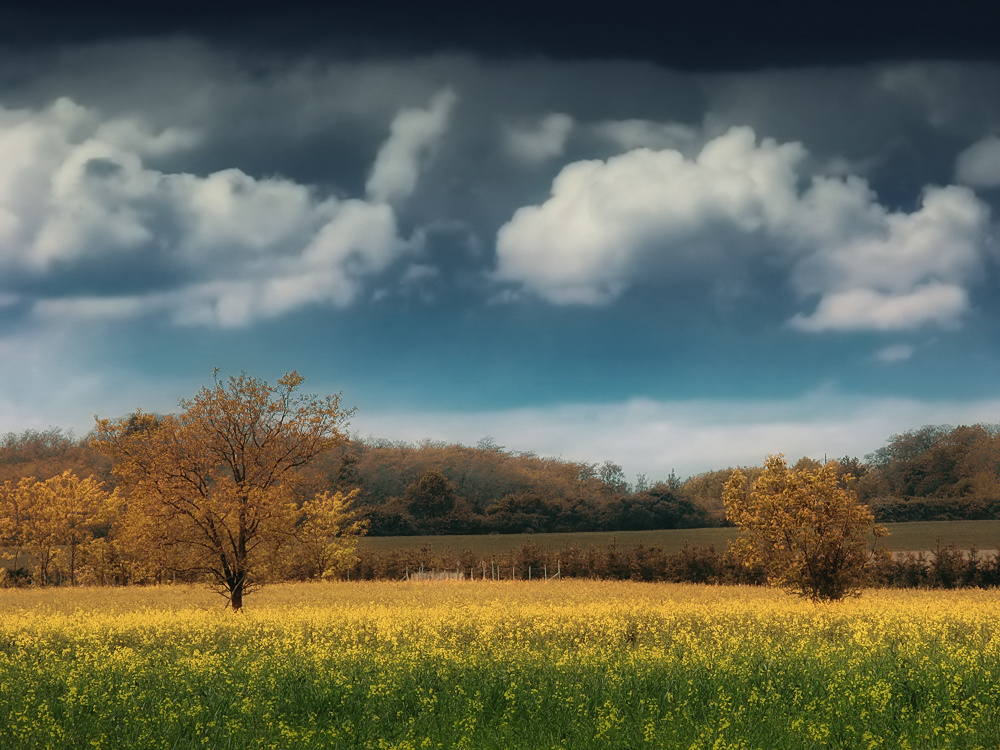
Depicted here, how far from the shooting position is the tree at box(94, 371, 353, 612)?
22.0m

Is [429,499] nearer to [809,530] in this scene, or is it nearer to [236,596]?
[236,596]

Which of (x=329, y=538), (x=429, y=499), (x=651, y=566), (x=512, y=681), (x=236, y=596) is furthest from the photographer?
(x=429, y=499)

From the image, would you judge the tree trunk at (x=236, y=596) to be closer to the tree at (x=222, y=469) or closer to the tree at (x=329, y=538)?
the tree at (x=222, y=469)

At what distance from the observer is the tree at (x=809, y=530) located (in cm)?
2383

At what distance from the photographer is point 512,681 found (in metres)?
10.8

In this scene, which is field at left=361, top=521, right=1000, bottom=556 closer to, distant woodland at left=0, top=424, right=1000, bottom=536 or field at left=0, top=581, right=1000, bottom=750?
distant woodland at left=0, top=424, right=1000, bottom=536

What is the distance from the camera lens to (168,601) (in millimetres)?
29188

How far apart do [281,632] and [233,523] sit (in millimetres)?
7156

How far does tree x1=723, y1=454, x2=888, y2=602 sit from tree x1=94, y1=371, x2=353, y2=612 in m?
13.8

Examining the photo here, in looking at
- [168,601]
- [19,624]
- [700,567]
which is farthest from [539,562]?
[19,624]

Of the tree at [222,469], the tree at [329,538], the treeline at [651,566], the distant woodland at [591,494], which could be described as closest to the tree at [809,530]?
the treeline at [651,566]

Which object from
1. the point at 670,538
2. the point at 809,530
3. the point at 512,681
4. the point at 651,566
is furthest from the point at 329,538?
the point at 512,681

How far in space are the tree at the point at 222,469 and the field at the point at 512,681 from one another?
4534 millimetres

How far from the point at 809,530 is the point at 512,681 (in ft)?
54.1
